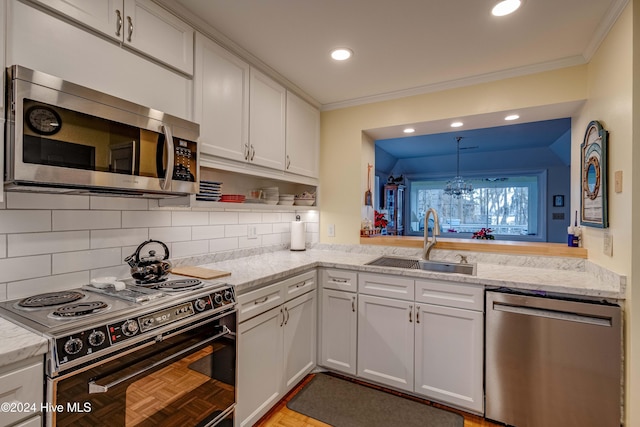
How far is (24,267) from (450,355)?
7.87ft

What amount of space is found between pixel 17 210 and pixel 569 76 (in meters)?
3.37

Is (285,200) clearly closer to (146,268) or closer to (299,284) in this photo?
(299,284)

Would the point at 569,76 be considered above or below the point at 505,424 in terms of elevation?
above

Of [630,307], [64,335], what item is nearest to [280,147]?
[64,335]

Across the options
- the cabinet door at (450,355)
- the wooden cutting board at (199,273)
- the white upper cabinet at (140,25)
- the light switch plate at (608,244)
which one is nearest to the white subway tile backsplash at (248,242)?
the wooden cutting board at (199,273)

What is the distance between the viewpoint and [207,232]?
234 centimetres

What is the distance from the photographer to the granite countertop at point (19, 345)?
0.91 m

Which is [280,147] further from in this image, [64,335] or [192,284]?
[64,335]

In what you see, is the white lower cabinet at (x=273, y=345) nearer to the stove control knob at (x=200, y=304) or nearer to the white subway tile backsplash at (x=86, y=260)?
the stove control knob at (x=200, y=304)

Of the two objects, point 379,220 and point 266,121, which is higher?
point 266,121

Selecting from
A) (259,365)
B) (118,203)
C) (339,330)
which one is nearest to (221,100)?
(118,203)

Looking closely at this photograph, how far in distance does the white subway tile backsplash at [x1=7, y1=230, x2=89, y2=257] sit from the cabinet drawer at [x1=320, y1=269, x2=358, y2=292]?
1.55 m

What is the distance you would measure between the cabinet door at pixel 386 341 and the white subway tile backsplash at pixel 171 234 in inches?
52.4

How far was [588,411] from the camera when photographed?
1722mm
